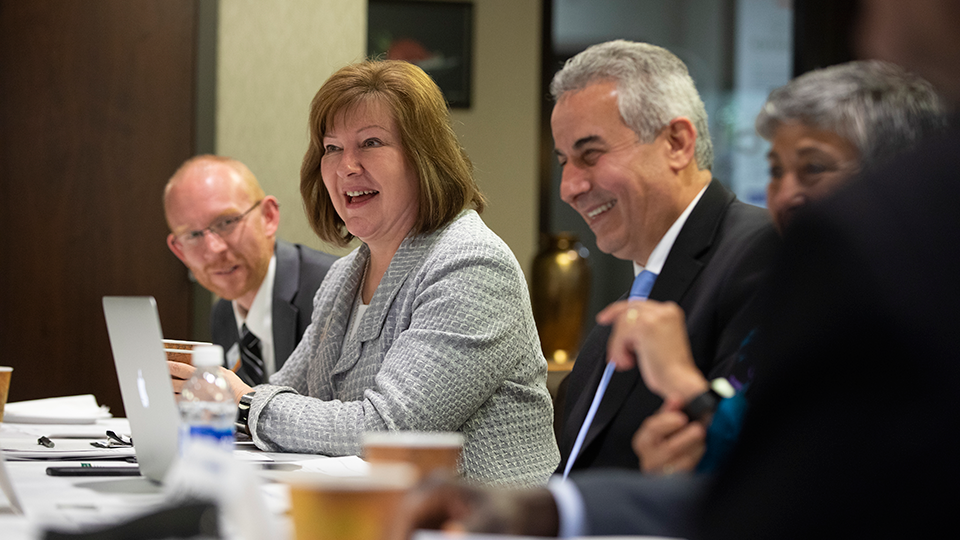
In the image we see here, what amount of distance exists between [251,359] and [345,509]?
7.32 feet

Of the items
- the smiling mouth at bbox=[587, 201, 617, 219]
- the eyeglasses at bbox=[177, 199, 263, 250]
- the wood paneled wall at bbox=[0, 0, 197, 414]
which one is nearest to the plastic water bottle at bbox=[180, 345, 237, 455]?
the smiling mouth at bbox=[587, 201, 617, 219]

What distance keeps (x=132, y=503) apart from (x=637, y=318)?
66 centimetres

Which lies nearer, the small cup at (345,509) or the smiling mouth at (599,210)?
the small cup at (345,509)

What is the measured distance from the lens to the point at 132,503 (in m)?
1.16

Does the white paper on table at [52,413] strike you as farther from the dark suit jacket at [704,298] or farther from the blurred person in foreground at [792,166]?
the blurred person in foreground at [792,166]

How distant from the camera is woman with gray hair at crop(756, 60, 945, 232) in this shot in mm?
1093

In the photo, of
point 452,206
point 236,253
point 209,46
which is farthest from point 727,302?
point 209,46

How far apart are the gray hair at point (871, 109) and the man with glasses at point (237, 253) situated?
201 centimetres

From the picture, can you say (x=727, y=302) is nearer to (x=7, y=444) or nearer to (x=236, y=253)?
(x=7, y=444)

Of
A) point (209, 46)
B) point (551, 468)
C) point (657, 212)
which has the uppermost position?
point (209, 46)

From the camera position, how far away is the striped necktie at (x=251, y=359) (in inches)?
110

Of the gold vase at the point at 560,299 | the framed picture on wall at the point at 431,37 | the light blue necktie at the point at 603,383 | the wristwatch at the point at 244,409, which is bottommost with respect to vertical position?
the gold vase at the point at 560,299

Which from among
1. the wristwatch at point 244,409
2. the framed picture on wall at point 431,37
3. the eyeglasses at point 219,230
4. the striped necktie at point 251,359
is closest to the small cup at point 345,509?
the wristwatch at point 244,409

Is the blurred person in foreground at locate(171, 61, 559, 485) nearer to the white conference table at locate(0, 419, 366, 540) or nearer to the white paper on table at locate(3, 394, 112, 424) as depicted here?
the white conference table at locate(0, 419, 366, 540)
